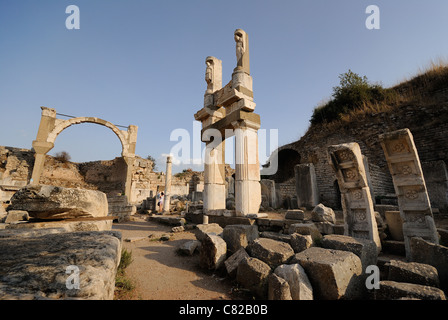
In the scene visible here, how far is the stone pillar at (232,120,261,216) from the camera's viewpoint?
569 centimetres

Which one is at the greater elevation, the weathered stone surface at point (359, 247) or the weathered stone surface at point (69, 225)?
the weathered stone surface at point (69, 225)

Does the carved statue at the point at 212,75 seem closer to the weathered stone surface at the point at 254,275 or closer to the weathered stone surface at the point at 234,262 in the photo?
the weathered stone surface at the point at 234,262

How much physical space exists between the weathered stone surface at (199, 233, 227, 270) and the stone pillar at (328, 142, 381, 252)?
252 centimetres

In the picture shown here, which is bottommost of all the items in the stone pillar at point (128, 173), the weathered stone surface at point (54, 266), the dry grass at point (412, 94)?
A: the weathered stone surface at point (54, 266)

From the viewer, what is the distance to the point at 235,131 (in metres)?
6.13

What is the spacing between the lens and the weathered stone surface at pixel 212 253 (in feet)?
10.4

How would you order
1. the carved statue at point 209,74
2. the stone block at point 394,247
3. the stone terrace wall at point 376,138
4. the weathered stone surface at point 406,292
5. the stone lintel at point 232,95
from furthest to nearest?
1. the stone terrace wall at point 376,138
2. the carved statue at point 209,74
3. the stone lintel at point 232,95
4. the stone block at point 394,247
5. the weathered stone surface at point 406,292

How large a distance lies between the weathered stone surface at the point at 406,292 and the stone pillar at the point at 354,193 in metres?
2.15

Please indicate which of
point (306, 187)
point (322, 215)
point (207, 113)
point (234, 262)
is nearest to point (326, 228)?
point (322, 215)

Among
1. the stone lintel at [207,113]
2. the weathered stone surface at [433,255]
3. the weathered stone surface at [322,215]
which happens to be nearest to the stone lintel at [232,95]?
the stone lintel at [207,113]

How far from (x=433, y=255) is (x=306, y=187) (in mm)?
8857

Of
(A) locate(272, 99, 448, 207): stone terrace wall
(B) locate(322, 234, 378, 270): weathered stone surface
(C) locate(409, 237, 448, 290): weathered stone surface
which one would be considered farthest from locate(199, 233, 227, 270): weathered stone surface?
(A) locate(272, 99, 448, 207): stone terrace wall

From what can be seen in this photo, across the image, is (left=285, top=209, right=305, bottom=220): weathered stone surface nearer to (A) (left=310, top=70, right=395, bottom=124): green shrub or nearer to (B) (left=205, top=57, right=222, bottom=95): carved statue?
(B) (left=205, top=57, right=222, bottom=95): carved statue
